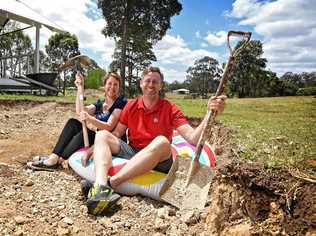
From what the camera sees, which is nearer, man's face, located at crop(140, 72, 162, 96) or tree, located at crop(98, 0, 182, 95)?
man's face, located at crop(140, 72, 162, 96)

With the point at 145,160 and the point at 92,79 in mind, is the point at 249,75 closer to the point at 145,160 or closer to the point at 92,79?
the point at 92,79

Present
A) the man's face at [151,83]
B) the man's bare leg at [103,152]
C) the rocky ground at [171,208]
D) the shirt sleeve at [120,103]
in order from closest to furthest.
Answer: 1. the rocky ground at [171,208]
2. the man's bare leg at [103,152]
3. the man's face at [151,83]
4. the shirt sleeve at [120,103]

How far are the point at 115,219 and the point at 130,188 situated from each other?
468mm

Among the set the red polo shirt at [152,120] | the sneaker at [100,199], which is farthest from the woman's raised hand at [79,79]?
the sneaker at [100,199]

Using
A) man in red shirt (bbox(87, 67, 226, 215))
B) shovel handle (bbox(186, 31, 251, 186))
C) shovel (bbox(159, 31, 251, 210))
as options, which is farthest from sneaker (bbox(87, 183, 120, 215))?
shovel handle (bbox(186, 31, 251, 186))

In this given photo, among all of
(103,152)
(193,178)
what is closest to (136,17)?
(103,152)

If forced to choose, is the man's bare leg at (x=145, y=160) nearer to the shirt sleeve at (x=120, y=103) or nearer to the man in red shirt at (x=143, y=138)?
the man in red shirt at (x=143, y=138)

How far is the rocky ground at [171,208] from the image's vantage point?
8.39 feet

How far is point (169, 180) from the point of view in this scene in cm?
364

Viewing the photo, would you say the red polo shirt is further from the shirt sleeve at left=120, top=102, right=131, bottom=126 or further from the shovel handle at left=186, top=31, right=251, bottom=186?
the shovel handle at left=186, top=31, right=251, bottom=186

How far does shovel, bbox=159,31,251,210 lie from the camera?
339 cm

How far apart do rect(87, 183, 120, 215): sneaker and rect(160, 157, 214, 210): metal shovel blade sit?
1.64 ft

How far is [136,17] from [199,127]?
16200mm

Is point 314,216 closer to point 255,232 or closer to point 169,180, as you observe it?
point 255,232
